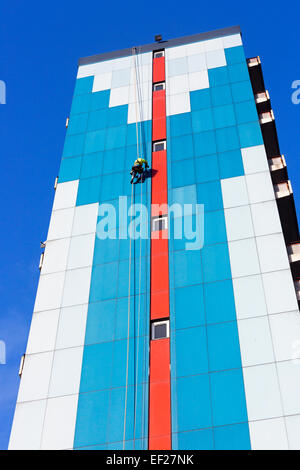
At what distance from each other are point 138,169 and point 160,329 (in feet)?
36.0

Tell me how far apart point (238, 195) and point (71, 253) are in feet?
33.2

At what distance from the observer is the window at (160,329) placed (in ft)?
83.6

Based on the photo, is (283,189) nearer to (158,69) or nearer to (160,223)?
(160,223)

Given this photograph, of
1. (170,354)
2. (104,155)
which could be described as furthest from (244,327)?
(104,155)

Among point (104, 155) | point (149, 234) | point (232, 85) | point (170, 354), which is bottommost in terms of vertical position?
point (170, 354)

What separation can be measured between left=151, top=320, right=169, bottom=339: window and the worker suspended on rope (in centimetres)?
1036

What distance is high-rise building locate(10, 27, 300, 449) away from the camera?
22.4 metres

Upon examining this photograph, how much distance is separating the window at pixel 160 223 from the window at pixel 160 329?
20.2 ft

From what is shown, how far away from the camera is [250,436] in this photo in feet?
68.6

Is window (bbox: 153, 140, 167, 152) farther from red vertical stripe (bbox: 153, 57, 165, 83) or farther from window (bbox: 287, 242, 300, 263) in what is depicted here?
window (bbox: 287, 242, 300, 263)

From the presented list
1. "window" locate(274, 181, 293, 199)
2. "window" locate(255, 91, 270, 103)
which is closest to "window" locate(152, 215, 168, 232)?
"window" locate(274, 181, 293, 199)

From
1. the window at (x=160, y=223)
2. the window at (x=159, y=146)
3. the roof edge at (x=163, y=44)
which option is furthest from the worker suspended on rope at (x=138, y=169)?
the roof edge at (x=163, y=44)

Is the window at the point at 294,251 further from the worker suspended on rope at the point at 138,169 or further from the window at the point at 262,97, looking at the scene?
the window at the point at 262,97
